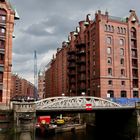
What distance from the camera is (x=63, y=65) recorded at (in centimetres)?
10325

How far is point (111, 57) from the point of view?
6688cm

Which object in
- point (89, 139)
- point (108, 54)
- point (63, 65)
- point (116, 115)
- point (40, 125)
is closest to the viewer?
point (89, 139)

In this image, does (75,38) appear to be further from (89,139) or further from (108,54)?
(89,139)

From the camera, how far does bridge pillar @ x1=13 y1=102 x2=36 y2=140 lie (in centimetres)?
3625

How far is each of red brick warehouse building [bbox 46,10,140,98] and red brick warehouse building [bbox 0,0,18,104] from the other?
24765 mm

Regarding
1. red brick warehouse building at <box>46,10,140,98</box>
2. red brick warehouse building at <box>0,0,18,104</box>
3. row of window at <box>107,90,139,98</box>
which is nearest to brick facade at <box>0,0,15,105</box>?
red brick warehouse building at <box>0,0,18,104</box>

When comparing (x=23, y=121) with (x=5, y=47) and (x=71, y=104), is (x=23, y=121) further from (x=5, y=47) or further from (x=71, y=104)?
(x=5, y=47)

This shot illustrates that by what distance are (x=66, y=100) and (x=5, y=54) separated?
1474cm

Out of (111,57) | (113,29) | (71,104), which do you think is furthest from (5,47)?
(113,29)

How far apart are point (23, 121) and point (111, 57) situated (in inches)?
1419

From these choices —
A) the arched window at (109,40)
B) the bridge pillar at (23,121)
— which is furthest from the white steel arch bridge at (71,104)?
the arched window at (109,40)

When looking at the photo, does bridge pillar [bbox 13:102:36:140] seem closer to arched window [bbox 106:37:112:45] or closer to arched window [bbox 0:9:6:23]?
arched window [bbox 0:9:6:23]

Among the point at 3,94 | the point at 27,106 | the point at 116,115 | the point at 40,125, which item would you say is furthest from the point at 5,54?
the point at 116,115

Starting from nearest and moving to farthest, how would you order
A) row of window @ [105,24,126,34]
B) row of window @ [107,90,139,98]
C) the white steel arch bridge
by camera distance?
1. the white steel arch bridge
2. row of window @ [107,90,139,98]
3. row of window @ [105,24,126,34]
